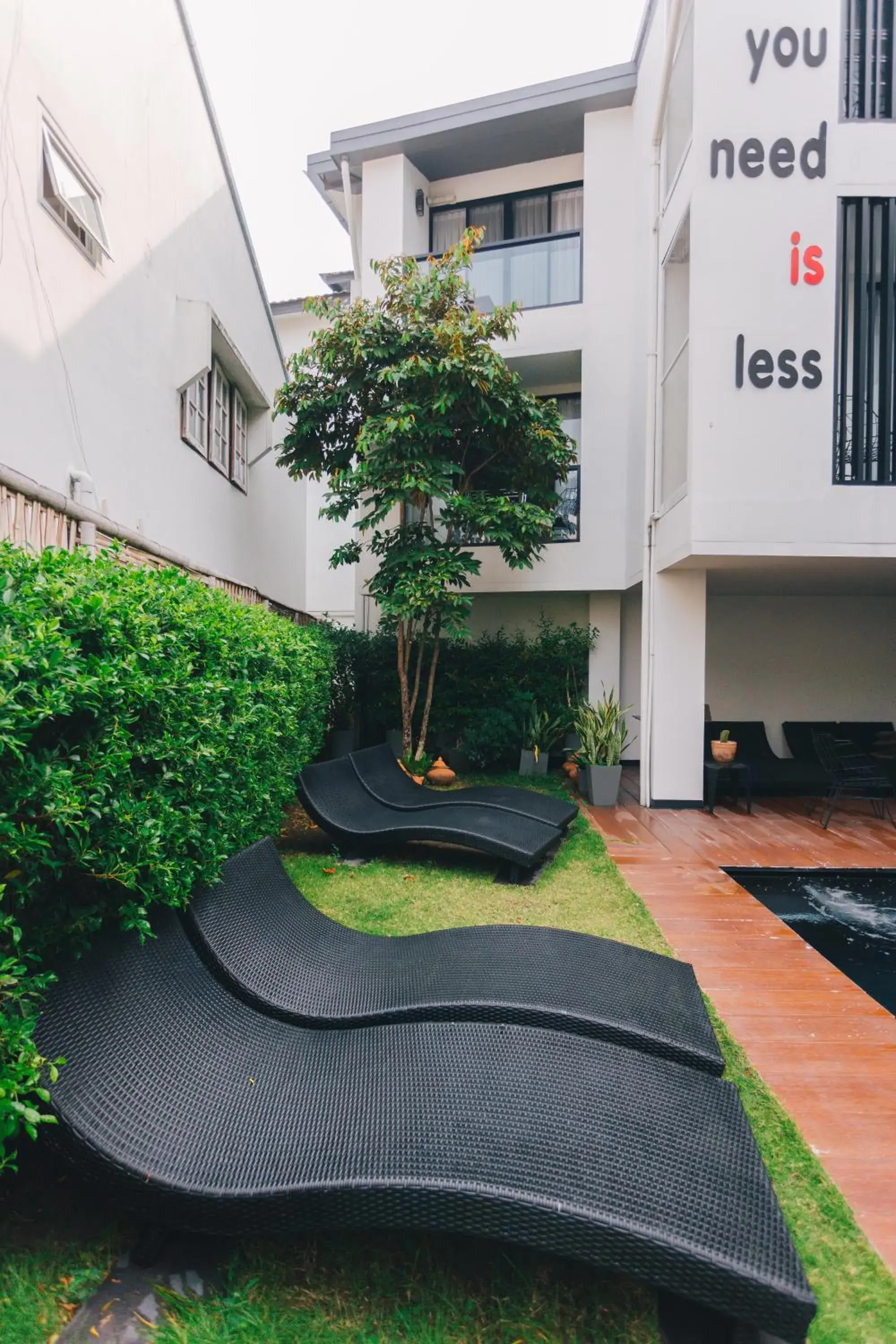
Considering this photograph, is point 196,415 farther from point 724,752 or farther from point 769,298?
point 724,752

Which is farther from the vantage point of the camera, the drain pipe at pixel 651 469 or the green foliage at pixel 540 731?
the green foliage at pixel 540 731

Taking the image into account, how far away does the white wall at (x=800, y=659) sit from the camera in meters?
11.4

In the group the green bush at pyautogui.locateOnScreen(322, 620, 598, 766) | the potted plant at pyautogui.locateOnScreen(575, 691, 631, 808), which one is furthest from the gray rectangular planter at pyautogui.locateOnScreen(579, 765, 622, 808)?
the green bush at pyautogui.locateOnScreen(322, 620, 598, 766)

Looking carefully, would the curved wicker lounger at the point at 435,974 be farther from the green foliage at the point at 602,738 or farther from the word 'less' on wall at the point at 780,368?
the word 'less' on wall at the point at 780,368

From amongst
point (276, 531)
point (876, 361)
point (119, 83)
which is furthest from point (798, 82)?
point (276, 531)

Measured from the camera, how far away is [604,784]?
859 centimetres

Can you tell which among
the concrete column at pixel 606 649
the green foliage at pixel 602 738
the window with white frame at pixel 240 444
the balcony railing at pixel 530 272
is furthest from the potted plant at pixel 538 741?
the balcony railing at pixel 530 272

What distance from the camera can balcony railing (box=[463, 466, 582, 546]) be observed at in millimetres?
10812

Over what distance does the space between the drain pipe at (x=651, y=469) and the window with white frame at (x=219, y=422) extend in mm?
5296

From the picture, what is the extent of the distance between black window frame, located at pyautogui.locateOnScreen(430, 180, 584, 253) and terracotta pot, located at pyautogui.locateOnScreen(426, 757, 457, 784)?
823cm

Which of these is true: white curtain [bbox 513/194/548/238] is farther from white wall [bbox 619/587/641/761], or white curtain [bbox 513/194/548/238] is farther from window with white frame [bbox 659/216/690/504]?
white wall [bbox 619/587/641/761]

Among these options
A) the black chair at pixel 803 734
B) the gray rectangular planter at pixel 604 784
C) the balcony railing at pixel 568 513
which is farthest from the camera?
the black chair at pixel 803 734

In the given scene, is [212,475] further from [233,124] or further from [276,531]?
[233,124]

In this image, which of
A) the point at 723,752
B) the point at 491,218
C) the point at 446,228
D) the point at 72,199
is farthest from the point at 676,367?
the point at 446,228
